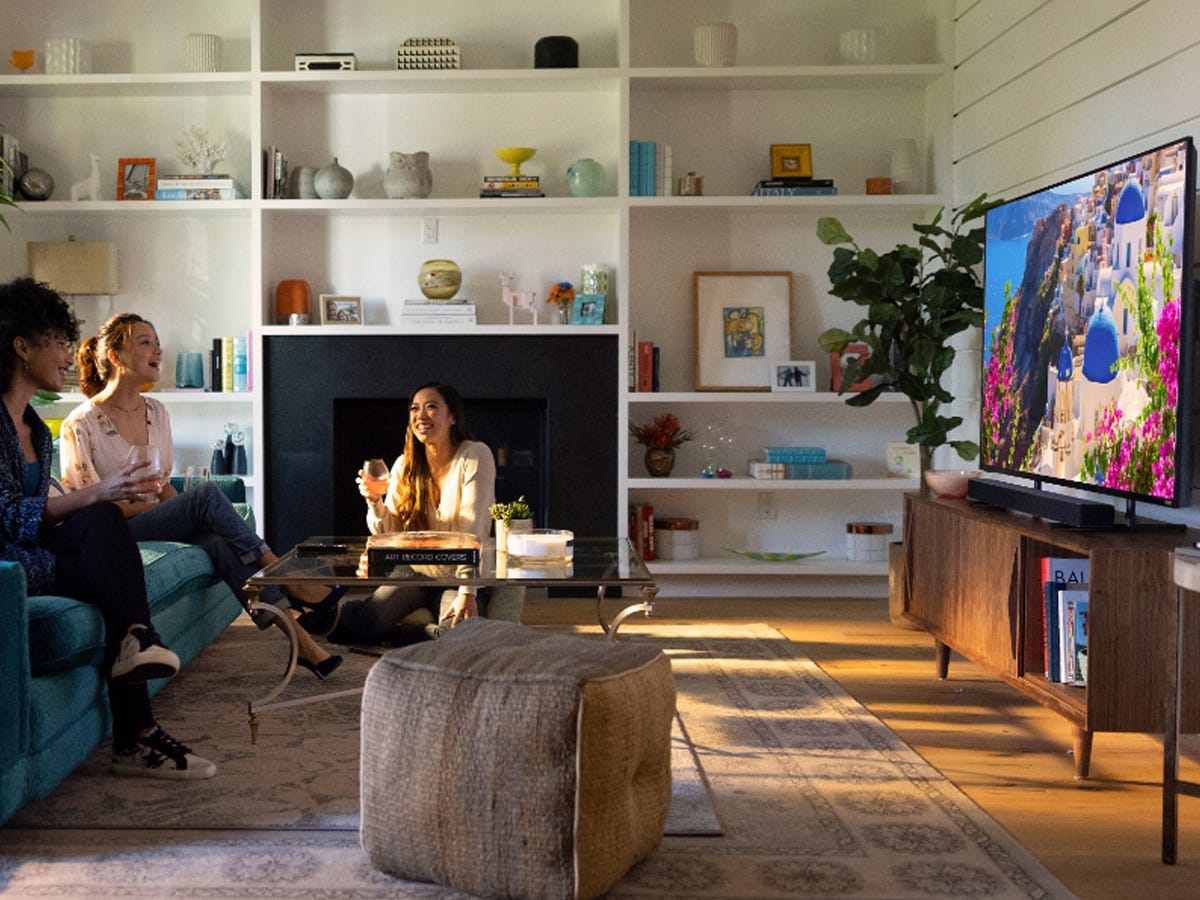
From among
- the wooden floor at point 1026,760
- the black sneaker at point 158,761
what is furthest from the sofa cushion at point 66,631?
the wooden floor at point 1026,760

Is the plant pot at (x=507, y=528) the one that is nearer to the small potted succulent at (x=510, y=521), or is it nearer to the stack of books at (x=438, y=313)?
the small potted succulent at (x=510, y=521)

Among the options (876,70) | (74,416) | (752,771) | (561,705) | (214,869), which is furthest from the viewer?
(876,70)

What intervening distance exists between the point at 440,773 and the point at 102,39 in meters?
4.83

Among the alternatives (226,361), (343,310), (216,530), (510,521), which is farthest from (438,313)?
(510,521)

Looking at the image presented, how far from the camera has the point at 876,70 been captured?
5.66m

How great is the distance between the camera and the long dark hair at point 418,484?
13.5 feet

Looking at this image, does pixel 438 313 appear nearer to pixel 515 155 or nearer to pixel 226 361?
pixel 515 155

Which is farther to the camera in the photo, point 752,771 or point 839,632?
point 839,632

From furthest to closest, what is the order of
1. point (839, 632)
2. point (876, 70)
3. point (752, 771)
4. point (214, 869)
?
point (876, 70) < point (839, 632) < point (752, 771) < point (214, 869)

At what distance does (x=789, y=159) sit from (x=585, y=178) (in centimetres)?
93

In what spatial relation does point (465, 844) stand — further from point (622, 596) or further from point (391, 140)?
point (391, 140)

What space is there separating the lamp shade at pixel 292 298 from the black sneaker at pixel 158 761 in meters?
3.08

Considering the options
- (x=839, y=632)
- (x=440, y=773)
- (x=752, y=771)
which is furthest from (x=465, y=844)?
(x=839, y=632)

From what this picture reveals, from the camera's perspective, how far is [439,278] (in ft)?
19.2
